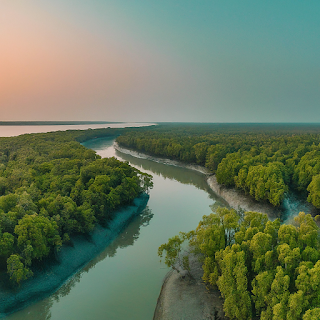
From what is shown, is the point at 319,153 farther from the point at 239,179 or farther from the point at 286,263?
the point at 286,263

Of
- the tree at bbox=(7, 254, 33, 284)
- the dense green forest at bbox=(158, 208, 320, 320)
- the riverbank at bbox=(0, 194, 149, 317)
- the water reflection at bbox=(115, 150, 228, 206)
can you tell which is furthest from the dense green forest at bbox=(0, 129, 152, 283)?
the water reflection at bbox=(115, 150, 228, 206)

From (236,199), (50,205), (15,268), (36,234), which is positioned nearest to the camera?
(15,268)

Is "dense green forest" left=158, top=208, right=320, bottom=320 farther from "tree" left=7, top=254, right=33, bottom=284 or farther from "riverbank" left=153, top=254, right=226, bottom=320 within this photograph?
"tree" left=7, top=254, right=33, bottom=284

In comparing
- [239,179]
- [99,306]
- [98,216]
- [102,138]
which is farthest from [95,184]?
[102,138]

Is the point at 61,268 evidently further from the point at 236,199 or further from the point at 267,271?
the point at 236,199

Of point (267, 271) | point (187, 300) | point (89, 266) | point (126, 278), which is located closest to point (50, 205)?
point (89, 266)

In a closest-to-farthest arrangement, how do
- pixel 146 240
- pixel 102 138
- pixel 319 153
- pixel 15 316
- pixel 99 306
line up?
pixel 15 316
pixel 99 306
pixel 146 240
pixel 319 153
pixel 102 138

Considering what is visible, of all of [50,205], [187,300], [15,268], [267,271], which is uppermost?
[50,205]
